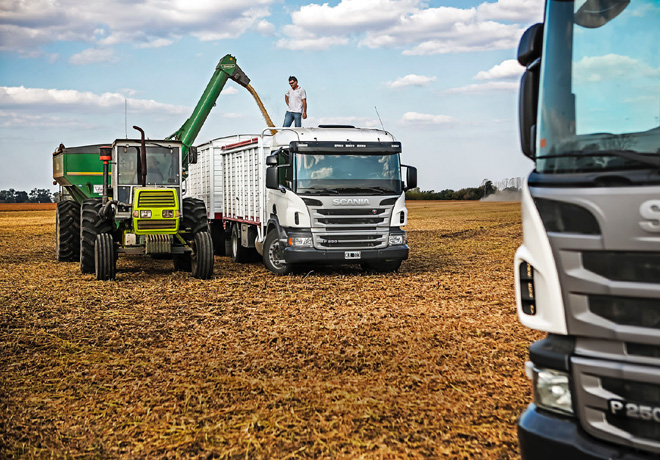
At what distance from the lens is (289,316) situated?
10766 millimetres

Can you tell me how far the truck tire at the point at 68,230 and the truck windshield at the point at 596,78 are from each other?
1632cm

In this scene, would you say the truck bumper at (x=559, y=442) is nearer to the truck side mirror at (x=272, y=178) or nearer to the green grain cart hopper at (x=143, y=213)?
the truck side mirror at (x=272, y=178)

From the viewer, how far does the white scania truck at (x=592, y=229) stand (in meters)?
3.76

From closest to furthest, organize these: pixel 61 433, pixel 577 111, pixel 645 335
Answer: pixel 645 335
pixel 577 111
pixel 61 433

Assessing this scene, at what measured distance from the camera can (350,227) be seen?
1470cm

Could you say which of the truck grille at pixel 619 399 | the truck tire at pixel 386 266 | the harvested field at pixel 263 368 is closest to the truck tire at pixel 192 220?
the harvested field at pixel 263 368

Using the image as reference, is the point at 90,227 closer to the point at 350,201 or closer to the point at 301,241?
the point at 301,241

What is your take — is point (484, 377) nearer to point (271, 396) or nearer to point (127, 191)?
point (271, 396)

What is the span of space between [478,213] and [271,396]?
118ft

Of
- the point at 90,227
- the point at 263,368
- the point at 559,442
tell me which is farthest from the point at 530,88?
the point at 90,227

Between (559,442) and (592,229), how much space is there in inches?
43.0

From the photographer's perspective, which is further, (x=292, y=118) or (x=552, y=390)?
(x=292, y=118)

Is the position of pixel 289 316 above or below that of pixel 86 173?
below

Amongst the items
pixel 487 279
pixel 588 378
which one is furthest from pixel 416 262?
pixel 588 378
